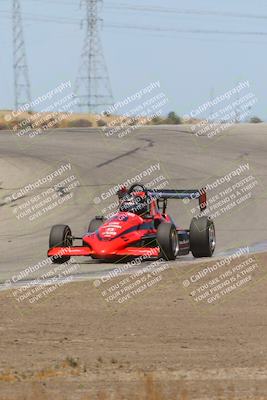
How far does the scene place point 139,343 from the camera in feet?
37.0

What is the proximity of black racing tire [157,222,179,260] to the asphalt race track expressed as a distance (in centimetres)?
89

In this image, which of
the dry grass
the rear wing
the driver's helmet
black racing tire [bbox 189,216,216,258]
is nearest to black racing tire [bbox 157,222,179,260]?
black racing tire [bbox 189,216,216,258]

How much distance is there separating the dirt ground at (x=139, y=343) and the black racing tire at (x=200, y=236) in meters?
2.60

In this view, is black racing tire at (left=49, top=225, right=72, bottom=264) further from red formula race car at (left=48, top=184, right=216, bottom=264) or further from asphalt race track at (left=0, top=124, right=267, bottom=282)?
asphalt race track at (left=0, top=124, right=267, bottom=282)

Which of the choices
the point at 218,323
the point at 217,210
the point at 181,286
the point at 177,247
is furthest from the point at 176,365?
the point at 217,210

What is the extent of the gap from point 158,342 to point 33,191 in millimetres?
20955

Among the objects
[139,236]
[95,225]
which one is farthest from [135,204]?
[95,225]

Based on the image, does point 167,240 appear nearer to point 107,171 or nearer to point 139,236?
point 139,236

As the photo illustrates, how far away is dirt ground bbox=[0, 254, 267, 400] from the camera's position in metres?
8.69

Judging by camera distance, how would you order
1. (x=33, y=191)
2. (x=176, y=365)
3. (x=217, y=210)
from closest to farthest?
(x=176, y=365) → (x=217, y=210) → (x=33, y=191)

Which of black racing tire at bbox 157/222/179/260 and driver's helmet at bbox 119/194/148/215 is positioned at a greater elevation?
driver's helmet at bbox 119/194/148/215

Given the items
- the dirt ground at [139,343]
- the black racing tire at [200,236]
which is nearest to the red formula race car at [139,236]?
the black racing tire at [200,236]

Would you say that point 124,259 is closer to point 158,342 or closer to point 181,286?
point 181,286

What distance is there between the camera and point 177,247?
19.4 m
